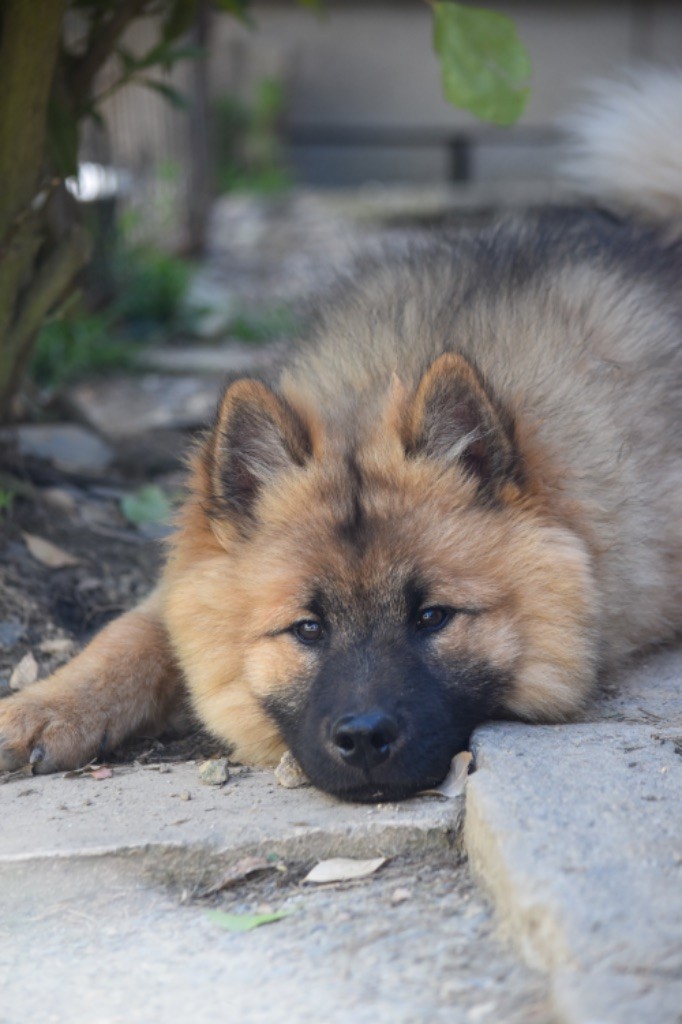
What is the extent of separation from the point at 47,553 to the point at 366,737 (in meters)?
1.82

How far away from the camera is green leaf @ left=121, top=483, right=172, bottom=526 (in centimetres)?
451

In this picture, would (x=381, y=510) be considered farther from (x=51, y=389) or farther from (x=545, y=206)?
(x=51, y=389)

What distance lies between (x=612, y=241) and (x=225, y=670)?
6.80 feet

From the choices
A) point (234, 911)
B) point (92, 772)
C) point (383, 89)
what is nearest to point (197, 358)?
point (92, 772)

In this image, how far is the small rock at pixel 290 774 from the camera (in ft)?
9.36

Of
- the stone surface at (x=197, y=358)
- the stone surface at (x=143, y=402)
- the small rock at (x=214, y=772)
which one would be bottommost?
the small rock at (x=214, y=772)

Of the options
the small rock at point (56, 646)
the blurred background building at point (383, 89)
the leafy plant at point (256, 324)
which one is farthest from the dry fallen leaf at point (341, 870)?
the blurred background building at point (383, 89)

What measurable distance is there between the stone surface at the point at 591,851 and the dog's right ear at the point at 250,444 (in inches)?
32.5

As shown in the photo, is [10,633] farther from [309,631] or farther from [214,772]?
[309,631]

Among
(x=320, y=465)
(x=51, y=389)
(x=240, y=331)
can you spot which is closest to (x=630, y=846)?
(x=320, y=465)

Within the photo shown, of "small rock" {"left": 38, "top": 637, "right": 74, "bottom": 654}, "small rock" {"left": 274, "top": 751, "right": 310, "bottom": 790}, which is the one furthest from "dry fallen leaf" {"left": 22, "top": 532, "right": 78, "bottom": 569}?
"small rock" {"left": 274, "top": 751, "right": 310, "bottom": 790}

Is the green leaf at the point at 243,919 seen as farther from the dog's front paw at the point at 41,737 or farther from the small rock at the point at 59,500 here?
the small rock at the point at 59,500

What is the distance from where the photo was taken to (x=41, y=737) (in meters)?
3.06

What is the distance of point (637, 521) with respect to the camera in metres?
3.12
